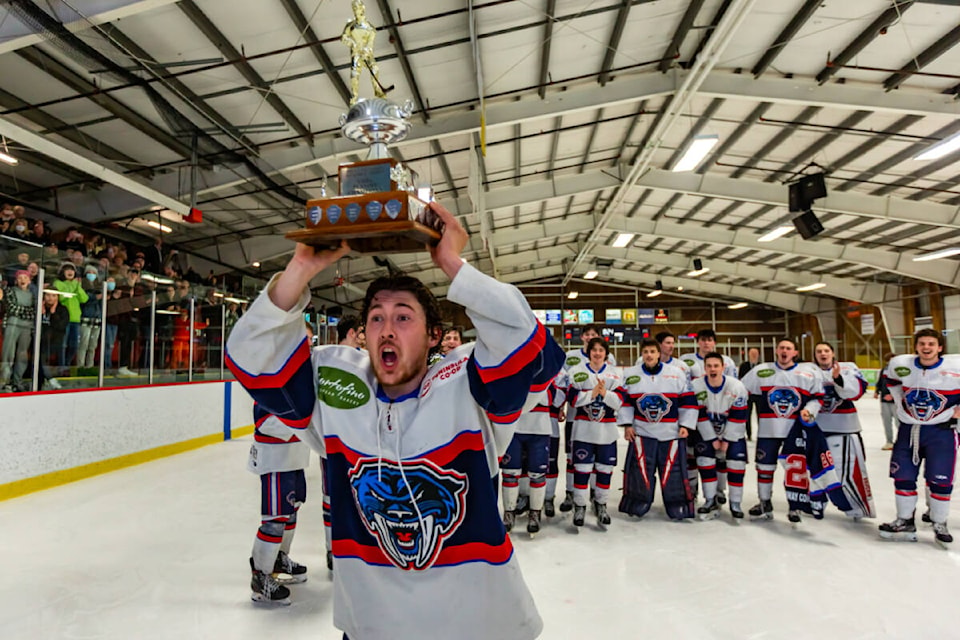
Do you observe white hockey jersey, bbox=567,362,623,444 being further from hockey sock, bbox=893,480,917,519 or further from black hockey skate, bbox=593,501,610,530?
hockey sock, bbox=893,480,917,519

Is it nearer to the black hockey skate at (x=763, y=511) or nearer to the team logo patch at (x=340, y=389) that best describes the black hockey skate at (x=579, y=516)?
the black hockey skate at (x=763, y=511)

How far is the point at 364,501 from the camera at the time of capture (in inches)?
48.3

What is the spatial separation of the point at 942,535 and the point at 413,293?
471 centimetres

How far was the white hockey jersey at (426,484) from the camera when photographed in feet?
3.86

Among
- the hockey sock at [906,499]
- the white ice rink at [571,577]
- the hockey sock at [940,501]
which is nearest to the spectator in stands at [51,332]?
the white ice rink at [571,577]

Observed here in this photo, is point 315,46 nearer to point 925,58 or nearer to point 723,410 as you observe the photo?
point 723,410

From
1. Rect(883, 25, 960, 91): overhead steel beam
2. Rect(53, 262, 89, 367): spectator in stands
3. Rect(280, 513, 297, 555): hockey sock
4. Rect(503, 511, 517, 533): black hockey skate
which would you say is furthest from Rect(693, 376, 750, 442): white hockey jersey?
Rect(53, 262, 89, 367): spectator in stands

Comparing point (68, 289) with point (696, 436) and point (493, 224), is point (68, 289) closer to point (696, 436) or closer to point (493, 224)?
point (696, 436)

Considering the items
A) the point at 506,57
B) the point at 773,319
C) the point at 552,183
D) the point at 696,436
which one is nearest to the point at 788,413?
the point at 696,436

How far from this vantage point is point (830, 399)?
4.79m

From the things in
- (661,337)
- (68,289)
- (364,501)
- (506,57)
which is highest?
(506,57)

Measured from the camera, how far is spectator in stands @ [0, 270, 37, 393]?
18.5 feet

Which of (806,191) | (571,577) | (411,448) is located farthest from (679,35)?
(411,448)

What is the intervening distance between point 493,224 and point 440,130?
7.80 metres
